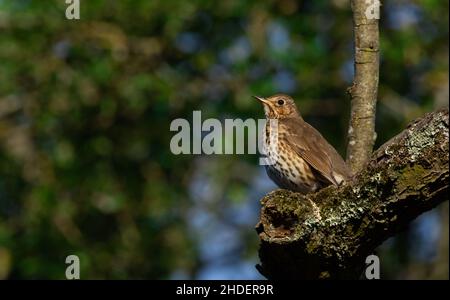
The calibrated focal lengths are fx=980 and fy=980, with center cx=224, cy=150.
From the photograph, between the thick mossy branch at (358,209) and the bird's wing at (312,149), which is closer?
the thick mossy branch at (358,209)

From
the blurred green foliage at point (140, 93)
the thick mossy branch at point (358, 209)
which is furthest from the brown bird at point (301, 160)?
the blurred green foliage at point (140, 93)

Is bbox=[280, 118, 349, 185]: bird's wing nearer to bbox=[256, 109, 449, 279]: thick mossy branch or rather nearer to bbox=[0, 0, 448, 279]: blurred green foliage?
bbox=[256, 109, 449, 279]: thick mossy branch

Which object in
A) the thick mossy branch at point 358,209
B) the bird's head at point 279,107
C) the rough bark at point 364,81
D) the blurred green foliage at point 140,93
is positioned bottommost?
the thick mossy branch at point 358,209

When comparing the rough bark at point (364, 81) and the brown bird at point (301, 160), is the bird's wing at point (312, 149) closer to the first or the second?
the brown bird at point (301, 160)

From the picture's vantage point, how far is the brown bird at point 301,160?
288 inches

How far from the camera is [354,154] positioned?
19.3ft

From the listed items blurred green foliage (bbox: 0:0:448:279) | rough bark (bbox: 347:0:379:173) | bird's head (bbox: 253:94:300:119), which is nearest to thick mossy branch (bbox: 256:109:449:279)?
rough bark (bbox: 347:0:379:173)

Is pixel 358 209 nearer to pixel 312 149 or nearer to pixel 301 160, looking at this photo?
pixel 301 160

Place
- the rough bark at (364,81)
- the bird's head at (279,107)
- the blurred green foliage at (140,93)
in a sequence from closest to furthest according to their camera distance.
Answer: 1. the rough bark at (364,81)
2. the bird's head at (279,107)
3. the blurred green foliage at (140,93)

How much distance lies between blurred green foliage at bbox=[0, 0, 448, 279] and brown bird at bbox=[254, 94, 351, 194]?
8.07 ft

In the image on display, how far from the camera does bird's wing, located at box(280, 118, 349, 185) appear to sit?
717 cm

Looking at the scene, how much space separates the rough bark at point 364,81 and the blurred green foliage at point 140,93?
14.3 feet

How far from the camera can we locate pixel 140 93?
10859 mm
